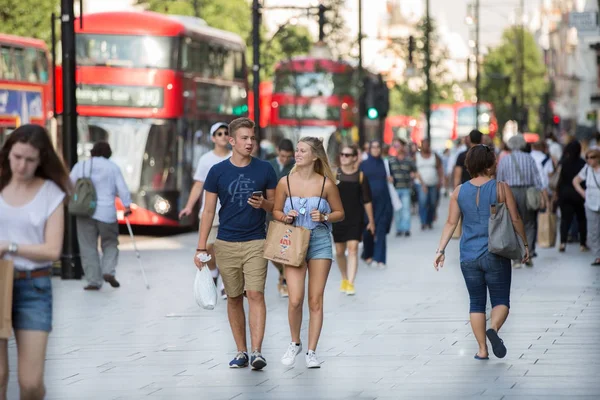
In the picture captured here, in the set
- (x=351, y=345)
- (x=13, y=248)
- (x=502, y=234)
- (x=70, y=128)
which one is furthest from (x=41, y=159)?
(x=70, y=128)

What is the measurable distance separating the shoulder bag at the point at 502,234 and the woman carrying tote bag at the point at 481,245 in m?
0.02

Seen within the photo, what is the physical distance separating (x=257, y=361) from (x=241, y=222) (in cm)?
89

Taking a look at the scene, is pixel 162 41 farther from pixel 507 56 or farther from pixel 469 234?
pixel 507 56

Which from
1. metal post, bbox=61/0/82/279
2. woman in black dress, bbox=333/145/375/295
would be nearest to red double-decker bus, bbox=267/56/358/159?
metal post, bbox=61/0/82/279

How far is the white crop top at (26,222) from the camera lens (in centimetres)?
615

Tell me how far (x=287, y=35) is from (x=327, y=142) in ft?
10.9

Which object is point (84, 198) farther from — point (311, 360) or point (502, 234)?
point (502, 234)

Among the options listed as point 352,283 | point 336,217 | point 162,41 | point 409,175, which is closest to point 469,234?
point 336,217

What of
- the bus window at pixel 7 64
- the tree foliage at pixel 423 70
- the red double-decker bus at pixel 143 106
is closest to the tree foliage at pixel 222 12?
the tree foliage at pixel 423 70

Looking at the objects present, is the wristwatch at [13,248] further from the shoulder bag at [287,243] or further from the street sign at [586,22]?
the street sign at [586,22]

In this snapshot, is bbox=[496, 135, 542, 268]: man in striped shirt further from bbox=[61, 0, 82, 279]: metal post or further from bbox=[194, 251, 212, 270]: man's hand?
bbox=[194, 251, 212, 270]: man's hand

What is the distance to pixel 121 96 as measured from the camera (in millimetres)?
25578

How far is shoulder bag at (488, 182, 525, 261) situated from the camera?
30.6ft

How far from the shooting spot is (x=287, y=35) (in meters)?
36.4
